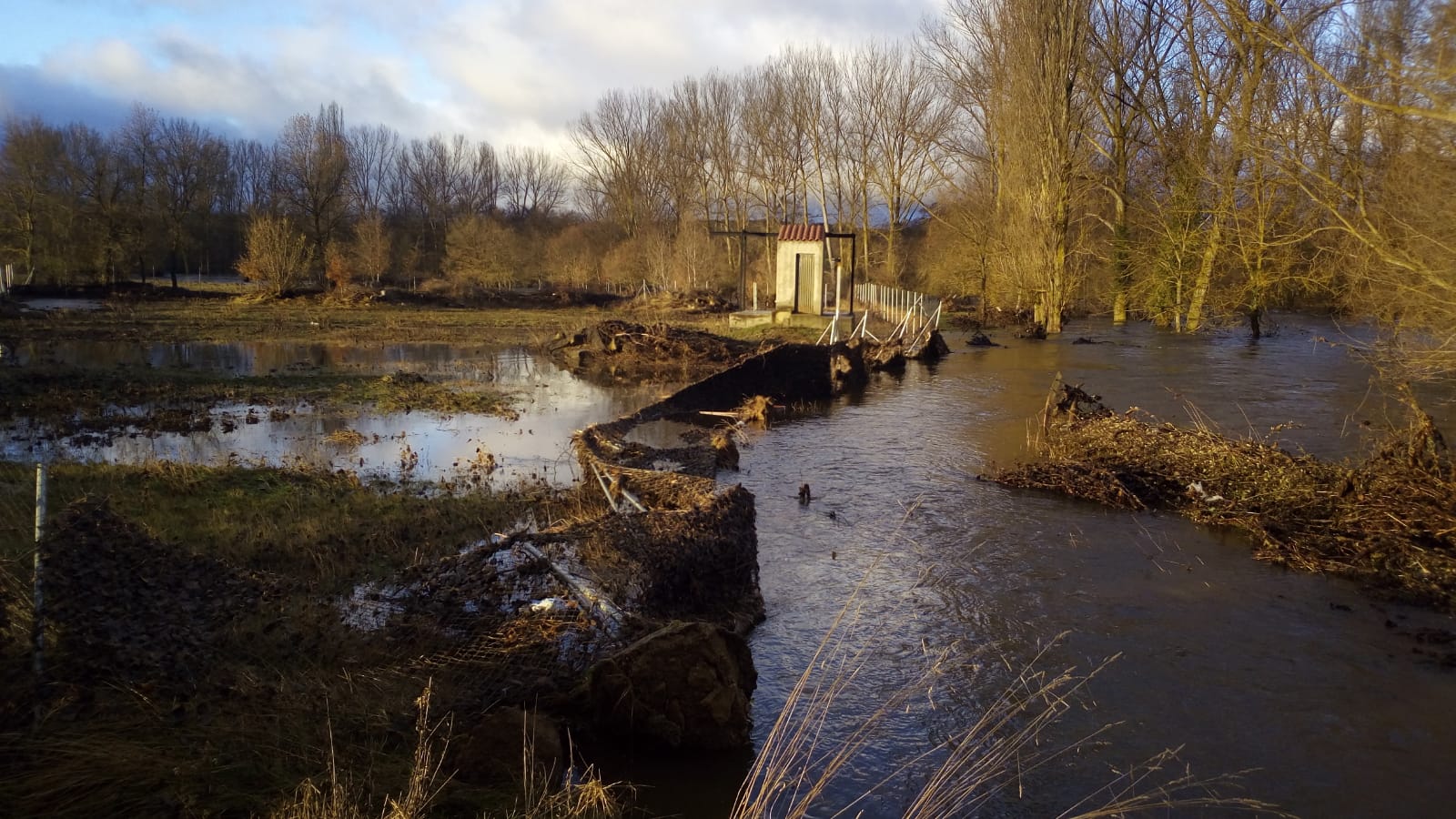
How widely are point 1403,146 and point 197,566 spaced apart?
11.2 m

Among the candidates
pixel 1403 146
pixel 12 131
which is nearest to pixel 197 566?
pixel 1403 146

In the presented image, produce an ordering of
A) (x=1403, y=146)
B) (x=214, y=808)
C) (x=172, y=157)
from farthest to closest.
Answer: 1. (x=172, y=157)
2. (x=1403, y=146)
3. (x=214, y=808)

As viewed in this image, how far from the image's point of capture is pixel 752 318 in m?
30.6

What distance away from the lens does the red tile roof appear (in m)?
29.0

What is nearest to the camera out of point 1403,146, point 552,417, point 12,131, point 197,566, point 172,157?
point 197,566

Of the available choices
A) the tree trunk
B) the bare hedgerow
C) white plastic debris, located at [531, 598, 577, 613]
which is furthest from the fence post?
the bare hedgerow

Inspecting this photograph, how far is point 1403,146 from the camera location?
9.04 metres

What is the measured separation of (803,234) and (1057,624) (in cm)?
2404

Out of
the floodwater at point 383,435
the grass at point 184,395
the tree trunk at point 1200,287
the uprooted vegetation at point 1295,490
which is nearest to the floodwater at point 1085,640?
the uprooted vegetation at point 1295,490

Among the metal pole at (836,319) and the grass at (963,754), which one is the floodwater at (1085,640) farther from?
the metal pole at (836,319)

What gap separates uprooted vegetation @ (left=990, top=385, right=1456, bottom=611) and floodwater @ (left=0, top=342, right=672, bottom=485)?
606cm

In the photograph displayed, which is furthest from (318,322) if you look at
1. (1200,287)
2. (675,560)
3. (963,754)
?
(963,754)

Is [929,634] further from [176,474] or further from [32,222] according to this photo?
[32,222]

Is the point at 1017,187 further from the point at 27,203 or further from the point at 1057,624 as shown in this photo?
the point at 27,203
